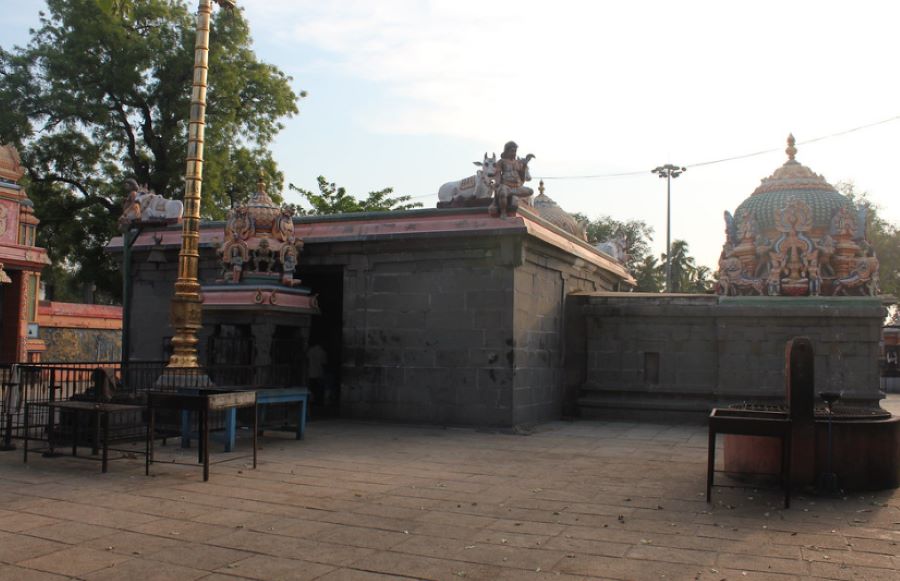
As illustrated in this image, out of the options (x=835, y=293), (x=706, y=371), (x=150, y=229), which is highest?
(x=150, y=229)

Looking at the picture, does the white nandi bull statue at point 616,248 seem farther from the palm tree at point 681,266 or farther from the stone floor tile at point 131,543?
the palm tree at point 681,266

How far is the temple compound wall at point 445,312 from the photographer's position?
44.1 feet

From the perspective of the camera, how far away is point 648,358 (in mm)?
15961

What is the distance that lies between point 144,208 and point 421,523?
12.4 m

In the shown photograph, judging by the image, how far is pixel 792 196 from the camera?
17938 millimetres

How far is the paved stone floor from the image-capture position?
204 inches

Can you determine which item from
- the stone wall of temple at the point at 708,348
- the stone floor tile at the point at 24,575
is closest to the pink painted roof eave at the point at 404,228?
the stone wall of temple at the point at 708,348

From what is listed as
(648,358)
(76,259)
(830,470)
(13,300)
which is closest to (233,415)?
(830,470)

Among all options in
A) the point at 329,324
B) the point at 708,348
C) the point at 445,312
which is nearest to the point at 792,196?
the point at 708,348

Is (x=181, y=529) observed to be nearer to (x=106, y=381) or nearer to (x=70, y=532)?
(x=70, y=532)

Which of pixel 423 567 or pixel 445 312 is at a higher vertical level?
pixel 445 312

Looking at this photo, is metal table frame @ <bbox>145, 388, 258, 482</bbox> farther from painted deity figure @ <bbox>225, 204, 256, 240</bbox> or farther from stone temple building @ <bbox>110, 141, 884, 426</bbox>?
painted deity figure @ <bbox>225, 204, 256, 240</bbox>

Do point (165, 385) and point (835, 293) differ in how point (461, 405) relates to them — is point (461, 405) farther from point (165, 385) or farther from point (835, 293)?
point (835, 293)

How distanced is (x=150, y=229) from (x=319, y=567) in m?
13.3
